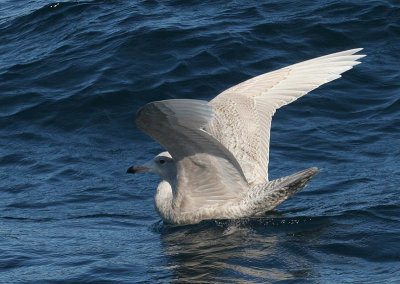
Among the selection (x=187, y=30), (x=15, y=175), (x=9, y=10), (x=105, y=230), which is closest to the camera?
(x=105, y=230)

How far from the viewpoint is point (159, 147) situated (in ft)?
35.6

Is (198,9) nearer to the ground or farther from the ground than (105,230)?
farther from the ground

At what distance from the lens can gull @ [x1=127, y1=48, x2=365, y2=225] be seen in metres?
6.57

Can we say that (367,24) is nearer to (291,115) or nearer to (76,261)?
(291,115)

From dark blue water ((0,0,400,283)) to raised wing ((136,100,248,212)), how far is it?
0.34 meters

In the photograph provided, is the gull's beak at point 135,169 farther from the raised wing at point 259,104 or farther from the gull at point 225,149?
the raised wing at point 259,104

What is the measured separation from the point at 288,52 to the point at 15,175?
552cm

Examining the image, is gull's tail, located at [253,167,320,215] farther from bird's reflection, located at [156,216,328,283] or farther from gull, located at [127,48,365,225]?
bird's reflection, located at [156,216,328,283]

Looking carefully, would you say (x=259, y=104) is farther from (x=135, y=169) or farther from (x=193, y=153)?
(x=193, y=153)

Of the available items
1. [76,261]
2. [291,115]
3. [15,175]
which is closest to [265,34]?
[291,115]

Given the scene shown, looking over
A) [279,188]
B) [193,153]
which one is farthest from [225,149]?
[279,188]

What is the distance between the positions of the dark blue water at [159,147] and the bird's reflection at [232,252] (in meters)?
0.02

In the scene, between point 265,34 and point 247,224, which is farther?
point 265,34

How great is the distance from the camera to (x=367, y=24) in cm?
1399
